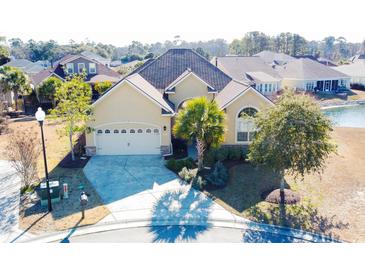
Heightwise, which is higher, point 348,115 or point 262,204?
point 348,115

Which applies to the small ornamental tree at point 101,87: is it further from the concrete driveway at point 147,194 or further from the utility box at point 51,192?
the utility box at point 51,192

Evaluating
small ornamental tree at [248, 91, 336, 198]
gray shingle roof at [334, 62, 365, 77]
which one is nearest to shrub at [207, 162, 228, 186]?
small ornamental tree at [248, 91, 336, 198]

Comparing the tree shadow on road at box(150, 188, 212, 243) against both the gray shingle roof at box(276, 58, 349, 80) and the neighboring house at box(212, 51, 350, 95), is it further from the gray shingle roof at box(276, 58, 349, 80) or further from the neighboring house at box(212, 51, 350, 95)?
the gray shingle roof at box(276, 58, 349, 80)

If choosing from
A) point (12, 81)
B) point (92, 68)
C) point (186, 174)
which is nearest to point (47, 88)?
point (12, 81)

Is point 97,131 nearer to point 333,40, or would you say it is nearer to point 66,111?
point 66,111

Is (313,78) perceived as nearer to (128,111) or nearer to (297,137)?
(128,111)

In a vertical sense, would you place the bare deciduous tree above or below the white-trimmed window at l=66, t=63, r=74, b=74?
below
